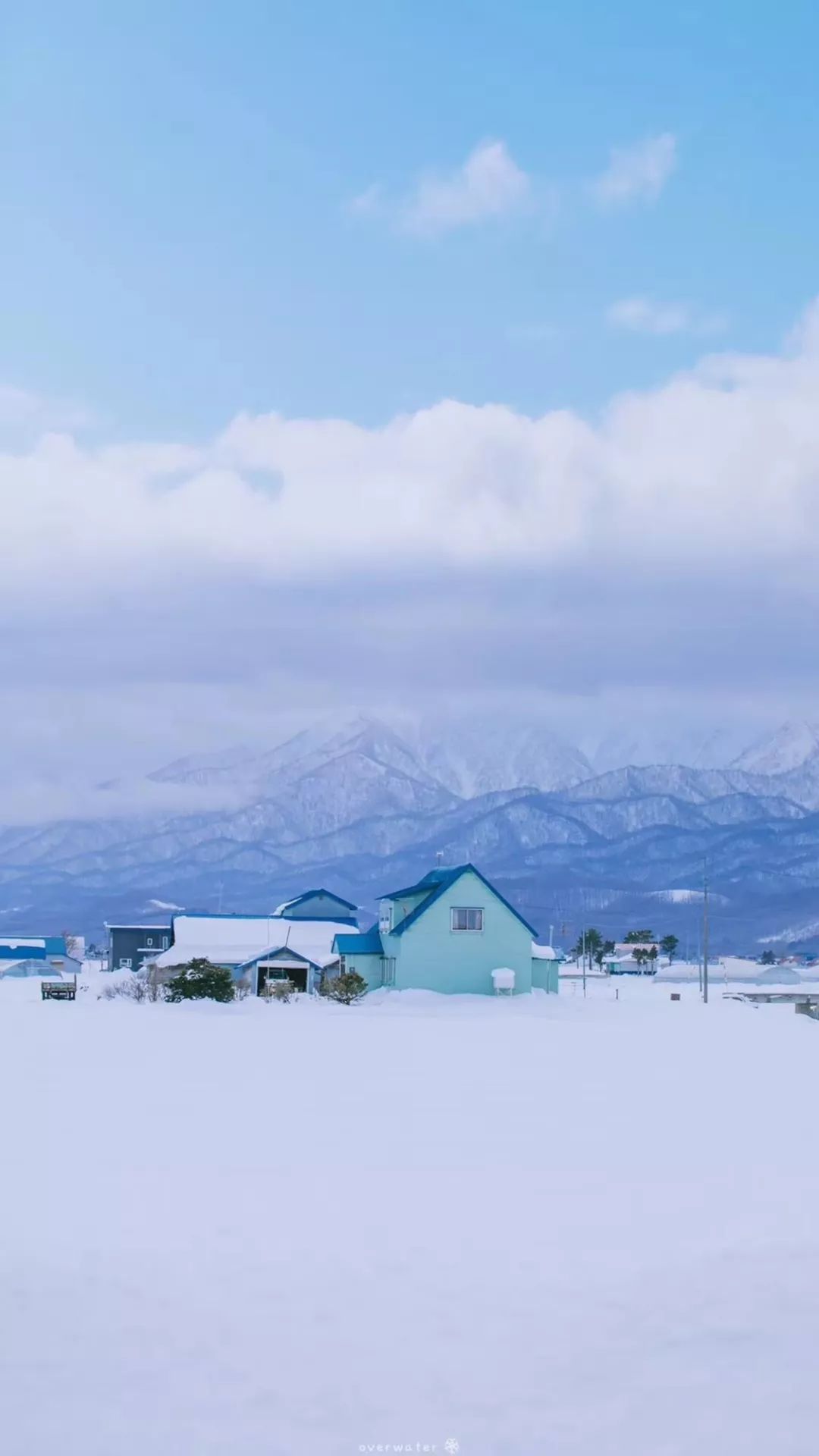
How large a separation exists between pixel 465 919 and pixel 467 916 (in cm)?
14

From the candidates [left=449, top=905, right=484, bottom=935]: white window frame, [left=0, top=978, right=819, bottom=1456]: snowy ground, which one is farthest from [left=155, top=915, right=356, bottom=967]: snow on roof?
[left=0, top=978, right=819, bottom=1456]: snowy ground

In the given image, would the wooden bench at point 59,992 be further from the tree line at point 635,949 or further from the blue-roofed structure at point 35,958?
the tree line at point 635,949

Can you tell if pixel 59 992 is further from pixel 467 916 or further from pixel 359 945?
pixel 467 916

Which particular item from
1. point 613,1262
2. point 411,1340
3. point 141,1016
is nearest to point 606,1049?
point 141,1016

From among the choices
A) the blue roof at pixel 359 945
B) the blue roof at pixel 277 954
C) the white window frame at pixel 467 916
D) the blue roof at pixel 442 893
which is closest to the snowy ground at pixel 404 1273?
the blue roof at pixel 442 893

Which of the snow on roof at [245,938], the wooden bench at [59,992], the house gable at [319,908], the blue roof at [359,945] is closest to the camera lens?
the wooden bench at [59,992]

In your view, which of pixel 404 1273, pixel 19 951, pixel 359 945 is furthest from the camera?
pixel 19 951

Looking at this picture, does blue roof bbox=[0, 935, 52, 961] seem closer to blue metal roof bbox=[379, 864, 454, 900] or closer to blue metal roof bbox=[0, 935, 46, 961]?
blue metal roof bbox=[0, 935, 46, 961]

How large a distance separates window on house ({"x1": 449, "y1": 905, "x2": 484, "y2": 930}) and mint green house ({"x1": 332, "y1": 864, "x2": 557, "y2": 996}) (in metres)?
0.03

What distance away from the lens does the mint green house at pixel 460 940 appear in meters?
50.3

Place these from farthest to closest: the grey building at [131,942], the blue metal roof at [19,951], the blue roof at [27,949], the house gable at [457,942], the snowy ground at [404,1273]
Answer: the grey building at [131,942], the blue roof at [27,949], the blue metal roof at [19,951], the house gable at [457,942], the snowy ground at [404,1273]

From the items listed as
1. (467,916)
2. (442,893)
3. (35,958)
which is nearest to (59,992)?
(442,893)

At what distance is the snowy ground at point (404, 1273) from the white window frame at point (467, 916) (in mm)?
30499

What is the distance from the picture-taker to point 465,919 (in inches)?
1999
